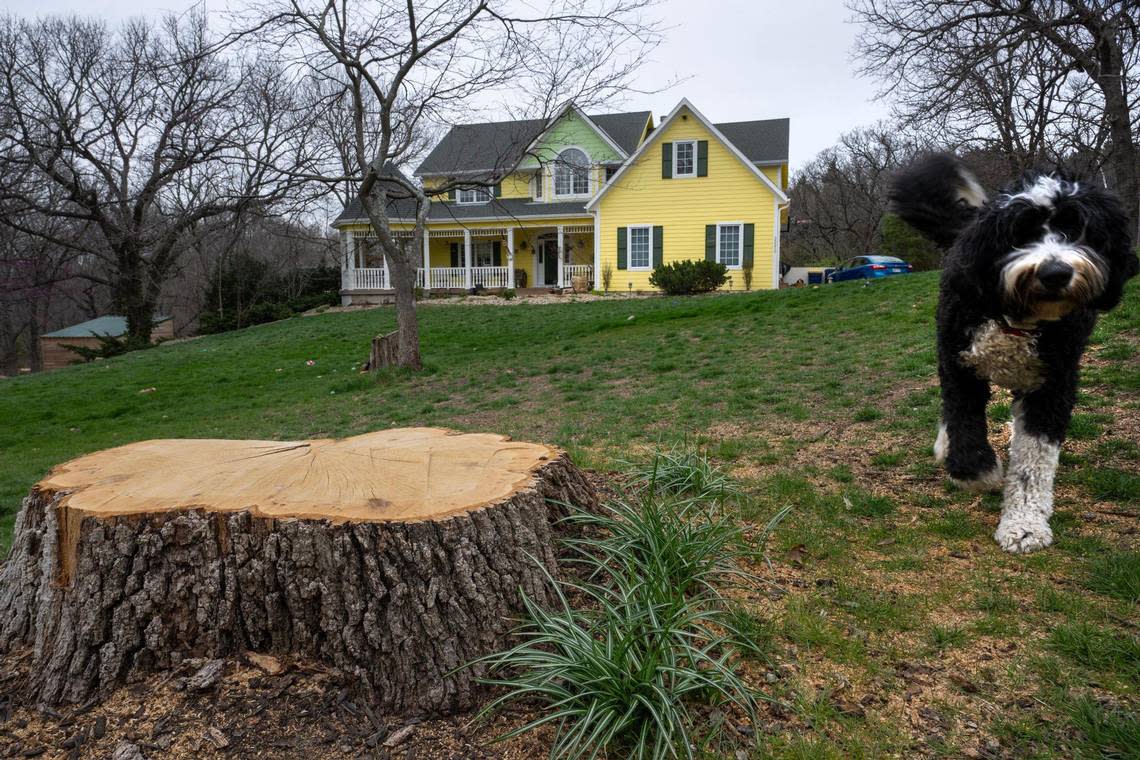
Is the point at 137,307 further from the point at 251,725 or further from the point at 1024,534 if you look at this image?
the point at 1024,534

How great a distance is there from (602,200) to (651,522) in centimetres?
2073

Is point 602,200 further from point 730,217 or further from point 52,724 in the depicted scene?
point 52,724

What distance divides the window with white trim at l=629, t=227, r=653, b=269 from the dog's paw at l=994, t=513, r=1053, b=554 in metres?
19.6

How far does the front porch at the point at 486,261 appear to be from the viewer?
24.6m

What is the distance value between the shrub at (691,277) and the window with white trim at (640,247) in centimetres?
226

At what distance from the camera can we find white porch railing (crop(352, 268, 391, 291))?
83.9ft

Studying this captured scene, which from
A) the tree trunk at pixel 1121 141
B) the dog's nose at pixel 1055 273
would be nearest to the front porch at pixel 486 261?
the tree trunk at pixel 1121 141

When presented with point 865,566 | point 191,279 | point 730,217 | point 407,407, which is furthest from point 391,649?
point 191,279

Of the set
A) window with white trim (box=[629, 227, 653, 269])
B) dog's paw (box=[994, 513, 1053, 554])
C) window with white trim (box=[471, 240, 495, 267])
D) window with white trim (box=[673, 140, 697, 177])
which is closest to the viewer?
dog's paw (box=[994, 513, 1053, 554])

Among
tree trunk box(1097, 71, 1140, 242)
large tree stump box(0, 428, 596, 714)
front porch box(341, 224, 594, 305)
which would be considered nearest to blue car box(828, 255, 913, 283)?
front porch box(341, 224, 594, 305)

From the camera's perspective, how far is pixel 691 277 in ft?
63.7

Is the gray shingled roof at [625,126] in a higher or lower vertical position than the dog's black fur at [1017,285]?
higher

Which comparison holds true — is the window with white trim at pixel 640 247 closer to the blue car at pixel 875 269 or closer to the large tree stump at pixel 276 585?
the blue car at pixel 875 269

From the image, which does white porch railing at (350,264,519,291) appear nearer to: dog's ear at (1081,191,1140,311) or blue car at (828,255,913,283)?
blue car at (828,255,913,283)
